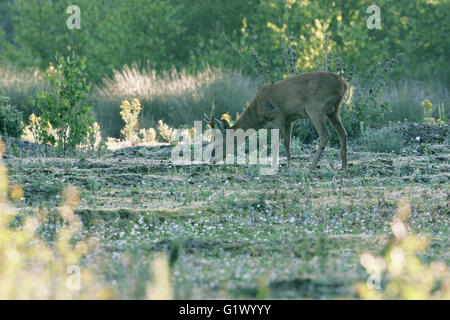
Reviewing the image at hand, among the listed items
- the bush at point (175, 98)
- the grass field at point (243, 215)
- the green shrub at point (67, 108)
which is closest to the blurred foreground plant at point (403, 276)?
the grass field at point (243, 215)

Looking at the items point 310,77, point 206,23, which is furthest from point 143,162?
point 206,23

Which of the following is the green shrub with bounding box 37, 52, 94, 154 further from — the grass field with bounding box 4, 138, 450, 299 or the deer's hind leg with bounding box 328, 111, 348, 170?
the deer's hind leg with bounding box 328, 111, 348, 170

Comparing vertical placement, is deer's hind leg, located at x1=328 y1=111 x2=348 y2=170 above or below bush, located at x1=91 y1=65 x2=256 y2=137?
below

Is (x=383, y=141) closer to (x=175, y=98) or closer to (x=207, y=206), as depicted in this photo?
(x=207, y=206)

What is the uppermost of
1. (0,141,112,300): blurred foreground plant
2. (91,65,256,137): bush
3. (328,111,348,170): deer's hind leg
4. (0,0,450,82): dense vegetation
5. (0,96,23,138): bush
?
(0,0,450,82): dense vegetation

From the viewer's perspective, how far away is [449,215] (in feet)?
23.4

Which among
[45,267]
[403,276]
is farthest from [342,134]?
[45,267]

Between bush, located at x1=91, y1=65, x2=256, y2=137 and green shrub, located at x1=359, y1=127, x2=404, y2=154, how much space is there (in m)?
5.06

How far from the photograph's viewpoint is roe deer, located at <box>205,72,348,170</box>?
963 cm

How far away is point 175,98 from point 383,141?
736 cm

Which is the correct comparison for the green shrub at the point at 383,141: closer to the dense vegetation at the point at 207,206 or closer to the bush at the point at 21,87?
the dense vegetation at the point at 207,206

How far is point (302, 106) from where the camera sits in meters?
9.84

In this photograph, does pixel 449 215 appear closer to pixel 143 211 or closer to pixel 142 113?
pixel 143 211

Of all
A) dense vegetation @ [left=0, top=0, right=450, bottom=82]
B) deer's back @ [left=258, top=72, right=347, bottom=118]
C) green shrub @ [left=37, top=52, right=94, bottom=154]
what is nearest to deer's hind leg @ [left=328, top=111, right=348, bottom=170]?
deer's back @ [left=258, top=72, right=347, bottom=118]
